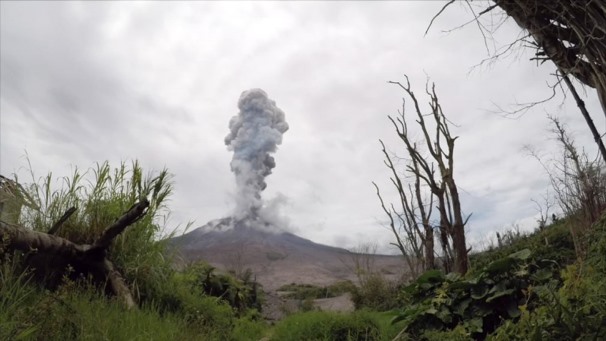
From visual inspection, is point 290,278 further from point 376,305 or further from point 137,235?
point 137,235

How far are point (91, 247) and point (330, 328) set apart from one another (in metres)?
3.04

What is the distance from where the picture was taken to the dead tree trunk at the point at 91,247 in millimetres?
3344

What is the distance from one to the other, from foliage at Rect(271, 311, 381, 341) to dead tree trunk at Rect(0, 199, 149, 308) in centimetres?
245

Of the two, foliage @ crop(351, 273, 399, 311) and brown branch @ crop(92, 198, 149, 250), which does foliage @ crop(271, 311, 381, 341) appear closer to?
brown branch @ crop(92, 198, 149, 250)

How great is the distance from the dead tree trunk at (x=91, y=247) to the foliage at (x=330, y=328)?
8.04 ft

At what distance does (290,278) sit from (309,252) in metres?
28.2

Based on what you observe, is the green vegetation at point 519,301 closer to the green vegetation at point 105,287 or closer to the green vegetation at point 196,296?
the green vegetation at point 196,296

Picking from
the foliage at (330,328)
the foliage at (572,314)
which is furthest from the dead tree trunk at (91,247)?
the foliage at (572,314)

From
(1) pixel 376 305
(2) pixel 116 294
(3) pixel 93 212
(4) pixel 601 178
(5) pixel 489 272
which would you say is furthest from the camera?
(1) pixel 376 305

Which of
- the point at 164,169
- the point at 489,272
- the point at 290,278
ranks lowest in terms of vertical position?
the point at 489,272

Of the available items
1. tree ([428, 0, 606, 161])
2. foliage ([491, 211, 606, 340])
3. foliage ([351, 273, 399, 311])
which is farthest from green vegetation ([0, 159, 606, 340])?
foliage ([351, 273, 399, 311])

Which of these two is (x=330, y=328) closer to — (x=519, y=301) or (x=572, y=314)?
(x=519, y=301)

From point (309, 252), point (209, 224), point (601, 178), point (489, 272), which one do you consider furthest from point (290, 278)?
point (489, 272)

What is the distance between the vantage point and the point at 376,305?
11.5 m
